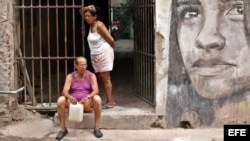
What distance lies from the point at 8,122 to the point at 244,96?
3522 millimetres

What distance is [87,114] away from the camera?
650cm

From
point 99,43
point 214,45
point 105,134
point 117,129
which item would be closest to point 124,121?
point 117,129

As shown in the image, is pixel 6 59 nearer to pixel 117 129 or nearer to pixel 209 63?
pixel 117 129

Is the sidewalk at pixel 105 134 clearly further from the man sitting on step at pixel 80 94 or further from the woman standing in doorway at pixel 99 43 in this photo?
the woman standing in doorway at pixel 99 43

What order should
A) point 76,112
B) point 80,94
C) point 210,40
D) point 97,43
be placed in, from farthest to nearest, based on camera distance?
point 97,43
point 210,40
point 80,94
point 76,112

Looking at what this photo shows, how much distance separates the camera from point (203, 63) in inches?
255

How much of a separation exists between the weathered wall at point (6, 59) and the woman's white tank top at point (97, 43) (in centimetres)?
118

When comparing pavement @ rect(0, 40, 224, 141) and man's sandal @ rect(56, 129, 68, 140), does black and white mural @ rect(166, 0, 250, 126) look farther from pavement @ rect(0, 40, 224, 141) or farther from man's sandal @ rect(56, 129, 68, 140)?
man's sandal @ rect(56, 129, 68, 140)

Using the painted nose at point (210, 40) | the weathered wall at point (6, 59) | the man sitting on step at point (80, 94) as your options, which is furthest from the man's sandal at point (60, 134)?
the painted nose at point (210, 40)

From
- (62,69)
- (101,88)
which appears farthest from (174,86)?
(62,69)

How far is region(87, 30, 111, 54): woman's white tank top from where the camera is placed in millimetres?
6613

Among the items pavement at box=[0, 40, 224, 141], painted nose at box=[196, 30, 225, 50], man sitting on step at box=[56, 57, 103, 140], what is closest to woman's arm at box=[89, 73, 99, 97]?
man sitting on step at box=[56, 57, 103, 140]

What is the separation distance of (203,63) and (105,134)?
1.74 m

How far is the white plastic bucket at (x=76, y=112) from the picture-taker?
19.5 feet
